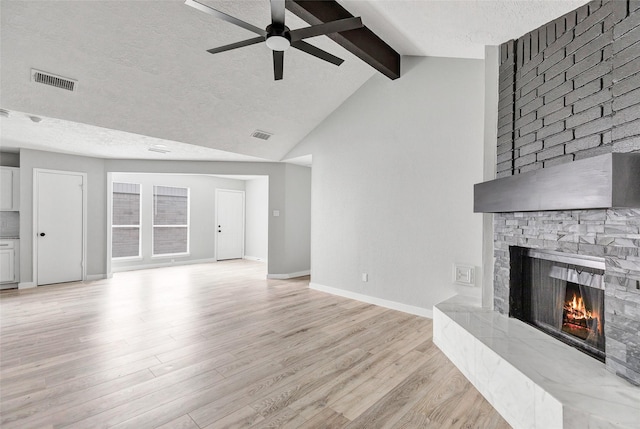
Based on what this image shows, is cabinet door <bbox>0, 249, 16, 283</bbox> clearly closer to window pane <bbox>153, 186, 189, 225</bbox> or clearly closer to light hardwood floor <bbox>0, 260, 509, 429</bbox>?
light hardwood floor <bbox>0, 260, 509, 429</bbox>

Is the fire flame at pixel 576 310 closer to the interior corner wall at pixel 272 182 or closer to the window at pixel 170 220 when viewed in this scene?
the interior corner wall at pixel 272 182

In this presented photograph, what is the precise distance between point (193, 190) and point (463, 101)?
6928 mm

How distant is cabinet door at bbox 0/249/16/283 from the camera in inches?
206

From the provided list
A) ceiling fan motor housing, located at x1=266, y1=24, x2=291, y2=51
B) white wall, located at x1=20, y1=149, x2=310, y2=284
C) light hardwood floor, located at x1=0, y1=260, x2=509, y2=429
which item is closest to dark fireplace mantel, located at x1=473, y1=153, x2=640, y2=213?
light hardwood floor, located at x1=0, y1=260, x2=509, y2=429

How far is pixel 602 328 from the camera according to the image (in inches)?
78.1

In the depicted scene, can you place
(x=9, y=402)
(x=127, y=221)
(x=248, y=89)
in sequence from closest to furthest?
1. (x=9, y=402)
2. (x=248, y=89)
3. (x=127, y=221)

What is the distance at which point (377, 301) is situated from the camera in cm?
438

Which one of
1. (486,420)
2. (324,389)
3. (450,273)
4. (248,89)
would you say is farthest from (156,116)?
(486,420)

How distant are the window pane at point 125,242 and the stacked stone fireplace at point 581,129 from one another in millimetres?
7559

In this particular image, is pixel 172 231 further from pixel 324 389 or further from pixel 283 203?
pixel 324 389

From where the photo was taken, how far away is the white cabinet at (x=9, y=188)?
5305 mm

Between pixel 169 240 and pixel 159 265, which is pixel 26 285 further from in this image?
pixel 169 240

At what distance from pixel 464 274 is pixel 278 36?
314 centimetres

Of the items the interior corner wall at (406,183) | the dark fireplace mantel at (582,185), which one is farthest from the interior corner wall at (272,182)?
the dark fireplace mantel at (582,185)
